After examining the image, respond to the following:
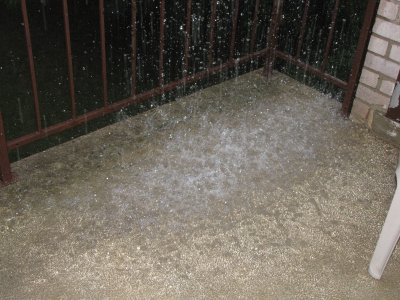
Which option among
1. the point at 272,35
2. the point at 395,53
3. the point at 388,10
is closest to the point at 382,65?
the point at 395,53

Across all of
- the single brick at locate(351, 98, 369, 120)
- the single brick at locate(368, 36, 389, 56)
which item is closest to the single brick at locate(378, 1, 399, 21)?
the single brick at locate(368, 36, 389, 56)

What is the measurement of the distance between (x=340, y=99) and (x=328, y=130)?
0.55 m

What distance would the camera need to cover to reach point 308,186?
11.3ft

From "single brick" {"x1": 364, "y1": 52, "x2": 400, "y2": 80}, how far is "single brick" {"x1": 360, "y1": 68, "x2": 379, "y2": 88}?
4 cm

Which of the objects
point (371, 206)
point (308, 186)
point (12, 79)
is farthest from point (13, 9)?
point (371, 206)

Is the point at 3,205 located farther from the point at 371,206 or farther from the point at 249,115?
the point at 371,206

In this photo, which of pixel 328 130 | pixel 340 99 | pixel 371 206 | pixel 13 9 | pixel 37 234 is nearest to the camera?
pixel 37 234

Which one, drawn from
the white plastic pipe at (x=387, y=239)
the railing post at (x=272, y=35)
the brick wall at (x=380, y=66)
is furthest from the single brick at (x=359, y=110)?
the white plastic pipe at (x=387, y=239)

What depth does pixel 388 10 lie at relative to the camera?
3.62 m

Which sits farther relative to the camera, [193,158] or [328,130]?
[328,130]

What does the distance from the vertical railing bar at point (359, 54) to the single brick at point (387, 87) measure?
205mm

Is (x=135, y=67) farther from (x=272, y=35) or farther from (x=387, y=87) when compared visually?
(x=387, y=87)

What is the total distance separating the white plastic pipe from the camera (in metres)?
2.52

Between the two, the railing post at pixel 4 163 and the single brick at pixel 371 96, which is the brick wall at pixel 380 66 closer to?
the single brick at pixel 371 96
